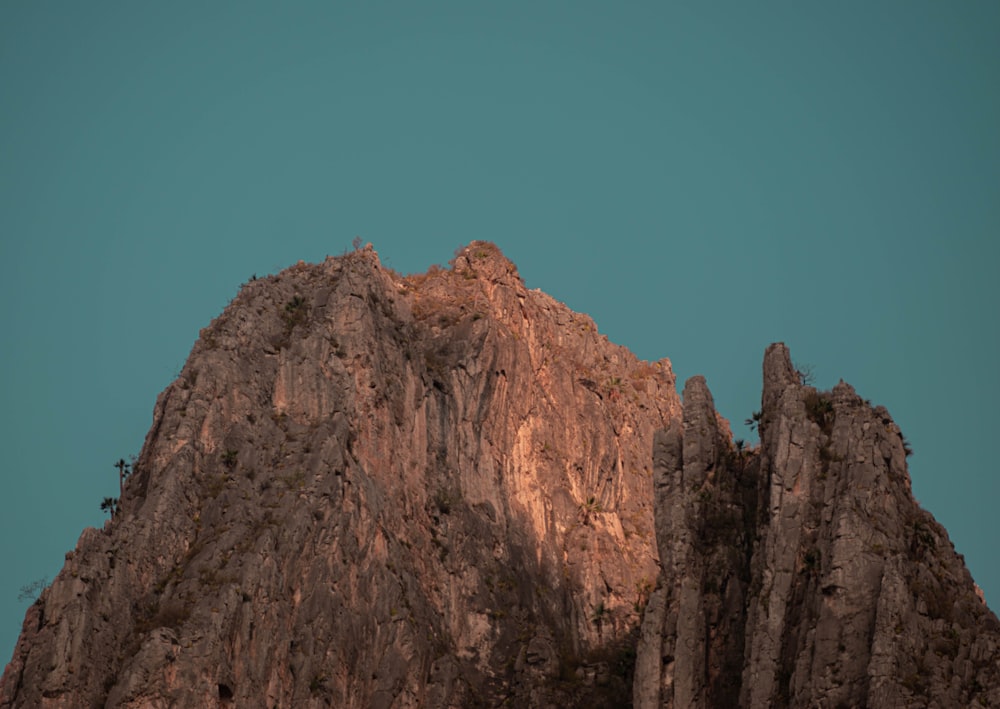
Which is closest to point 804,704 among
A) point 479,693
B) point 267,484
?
point 479,693

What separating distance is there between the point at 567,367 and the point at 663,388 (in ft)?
26.2

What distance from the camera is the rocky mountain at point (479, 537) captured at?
11106 centimetres

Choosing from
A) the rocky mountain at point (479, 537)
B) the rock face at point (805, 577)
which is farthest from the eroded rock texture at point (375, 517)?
the rock face at point (805, 577)

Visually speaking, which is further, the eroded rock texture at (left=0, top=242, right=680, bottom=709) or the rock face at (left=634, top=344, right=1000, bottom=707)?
the eroded rock texture at (left=0, top=242, right=680, bottom=709)

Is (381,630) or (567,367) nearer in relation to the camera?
(381,630)

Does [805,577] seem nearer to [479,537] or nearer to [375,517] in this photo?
[375,517]

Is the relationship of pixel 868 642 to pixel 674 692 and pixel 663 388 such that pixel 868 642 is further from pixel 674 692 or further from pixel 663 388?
pixel 663 388

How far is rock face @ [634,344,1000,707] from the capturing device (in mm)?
107000

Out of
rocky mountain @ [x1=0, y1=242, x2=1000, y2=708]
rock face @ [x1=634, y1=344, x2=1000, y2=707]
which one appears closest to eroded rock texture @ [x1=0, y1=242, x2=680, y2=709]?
rocky mountain @ [x1=0, y1=242, x2=1000, y2=708]

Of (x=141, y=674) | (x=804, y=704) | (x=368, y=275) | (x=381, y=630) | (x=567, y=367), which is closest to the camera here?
(x=804, y=704)

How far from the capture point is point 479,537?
13638cm

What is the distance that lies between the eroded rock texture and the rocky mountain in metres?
0.17

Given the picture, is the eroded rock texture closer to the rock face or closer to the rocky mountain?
the rocky mountain

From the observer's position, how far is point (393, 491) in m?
133
